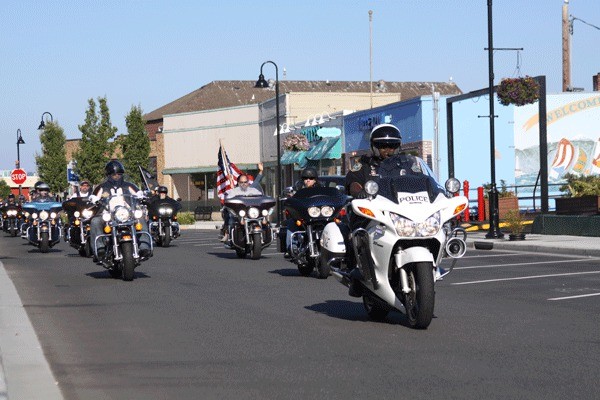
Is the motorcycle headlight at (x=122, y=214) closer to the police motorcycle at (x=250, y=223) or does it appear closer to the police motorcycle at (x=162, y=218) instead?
the police motorcycle at (x=250, y=223)

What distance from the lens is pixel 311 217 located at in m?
17.7

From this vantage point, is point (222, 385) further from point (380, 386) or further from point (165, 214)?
point (165, 214)

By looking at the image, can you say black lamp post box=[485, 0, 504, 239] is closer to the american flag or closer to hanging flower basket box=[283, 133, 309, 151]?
the american flag

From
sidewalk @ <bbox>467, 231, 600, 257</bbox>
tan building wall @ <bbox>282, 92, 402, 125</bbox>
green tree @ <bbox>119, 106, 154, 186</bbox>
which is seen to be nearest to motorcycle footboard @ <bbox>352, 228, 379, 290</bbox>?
sidewalk @ <bbox>467, 231, 600, 257</bbox>

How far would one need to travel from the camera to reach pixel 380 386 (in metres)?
7.27

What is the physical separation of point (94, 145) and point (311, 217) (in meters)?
56.0

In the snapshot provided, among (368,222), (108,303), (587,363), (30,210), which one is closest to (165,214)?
(30,210)

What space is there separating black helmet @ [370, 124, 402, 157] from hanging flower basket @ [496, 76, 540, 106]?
70.5 ft

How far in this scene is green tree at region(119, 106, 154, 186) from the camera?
77.2 metres

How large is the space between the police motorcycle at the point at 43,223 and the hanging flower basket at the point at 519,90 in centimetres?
1310

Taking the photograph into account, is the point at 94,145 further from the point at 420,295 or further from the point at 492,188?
the point at 420,295

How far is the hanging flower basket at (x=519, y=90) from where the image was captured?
31828 mm

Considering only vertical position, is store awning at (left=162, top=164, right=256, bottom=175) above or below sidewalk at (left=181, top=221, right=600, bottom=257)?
above

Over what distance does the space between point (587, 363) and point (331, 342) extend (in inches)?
89.5
